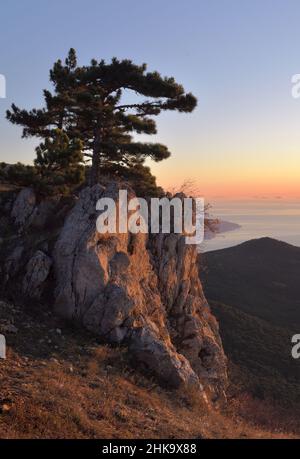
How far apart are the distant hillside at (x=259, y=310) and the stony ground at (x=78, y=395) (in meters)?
18.5

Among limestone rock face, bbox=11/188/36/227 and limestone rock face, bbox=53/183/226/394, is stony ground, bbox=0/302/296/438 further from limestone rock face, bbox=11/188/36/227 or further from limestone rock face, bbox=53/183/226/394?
limestone rock face, bbox=11/188/36/227

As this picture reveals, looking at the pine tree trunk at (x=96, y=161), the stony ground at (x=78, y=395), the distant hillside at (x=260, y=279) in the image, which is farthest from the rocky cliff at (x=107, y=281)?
the distant hillside at (x=260, y=279)

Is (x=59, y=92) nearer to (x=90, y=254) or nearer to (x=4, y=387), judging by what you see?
(x=90, y=254)

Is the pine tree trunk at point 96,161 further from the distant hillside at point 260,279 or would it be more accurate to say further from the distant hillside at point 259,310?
the distant hillside at point 260,279

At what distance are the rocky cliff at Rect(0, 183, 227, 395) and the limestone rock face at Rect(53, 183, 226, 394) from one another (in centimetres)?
4

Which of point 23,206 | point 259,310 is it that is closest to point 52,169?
point 23,206

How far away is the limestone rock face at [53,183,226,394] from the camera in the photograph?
17.4 meters

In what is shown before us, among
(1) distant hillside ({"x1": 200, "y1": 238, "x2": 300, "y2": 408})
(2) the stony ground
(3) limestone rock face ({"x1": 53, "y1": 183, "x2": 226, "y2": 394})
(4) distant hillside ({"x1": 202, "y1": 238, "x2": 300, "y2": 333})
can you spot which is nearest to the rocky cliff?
(3) limestone rock face ({"x1": 53, "y1": 183, "x2": 226, "y2": 394})

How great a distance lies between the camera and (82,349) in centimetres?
1580

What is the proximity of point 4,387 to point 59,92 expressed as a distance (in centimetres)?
2015

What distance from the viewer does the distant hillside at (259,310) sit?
43250 mm

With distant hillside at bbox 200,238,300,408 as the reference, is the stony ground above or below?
above
